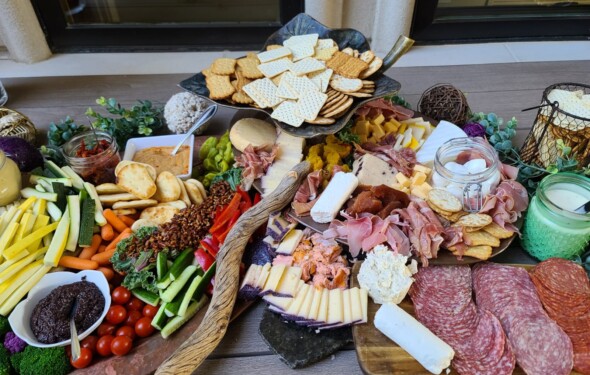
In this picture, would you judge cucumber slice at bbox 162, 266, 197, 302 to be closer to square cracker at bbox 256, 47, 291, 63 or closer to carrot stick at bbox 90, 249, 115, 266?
carrot stick at bbox 90, 249, 115, 266

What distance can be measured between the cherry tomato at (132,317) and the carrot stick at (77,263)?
19cm

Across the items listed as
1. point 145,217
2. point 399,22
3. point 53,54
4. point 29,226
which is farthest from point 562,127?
point 53,54

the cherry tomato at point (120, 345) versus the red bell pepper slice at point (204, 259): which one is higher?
the red bell pepper slice at point (204, 259)

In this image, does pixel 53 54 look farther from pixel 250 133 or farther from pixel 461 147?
pixel 461 147

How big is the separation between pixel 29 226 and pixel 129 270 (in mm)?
333

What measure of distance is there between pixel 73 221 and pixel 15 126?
62cm

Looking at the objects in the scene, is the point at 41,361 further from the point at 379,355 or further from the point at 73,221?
the point at 379,355

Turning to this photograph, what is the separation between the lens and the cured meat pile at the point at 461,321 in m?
0.99

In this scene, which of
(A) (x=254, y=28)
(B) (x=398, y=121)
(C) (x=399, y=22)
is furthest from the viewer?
(A) (x=254, y=28)

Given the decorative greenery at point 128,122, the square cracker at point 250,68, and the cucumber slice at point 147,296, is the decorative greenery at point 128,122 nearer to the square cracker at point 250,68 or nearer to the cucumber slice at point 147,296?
the square cracker at point 250,68

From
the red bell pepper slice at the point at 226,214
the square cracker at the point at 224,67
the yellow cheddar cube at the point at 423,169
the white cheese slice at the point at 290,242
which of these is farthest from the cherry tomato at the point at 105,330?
the yellow cheddar cube at the point at 423,169

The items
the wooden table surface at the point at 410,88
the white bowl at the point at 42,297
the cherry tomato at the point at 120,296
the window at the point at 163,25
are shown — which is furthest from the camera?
the window at the point at 163,25

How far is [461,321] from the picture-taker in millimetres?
1057

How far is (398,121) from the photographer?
5.20 ft
